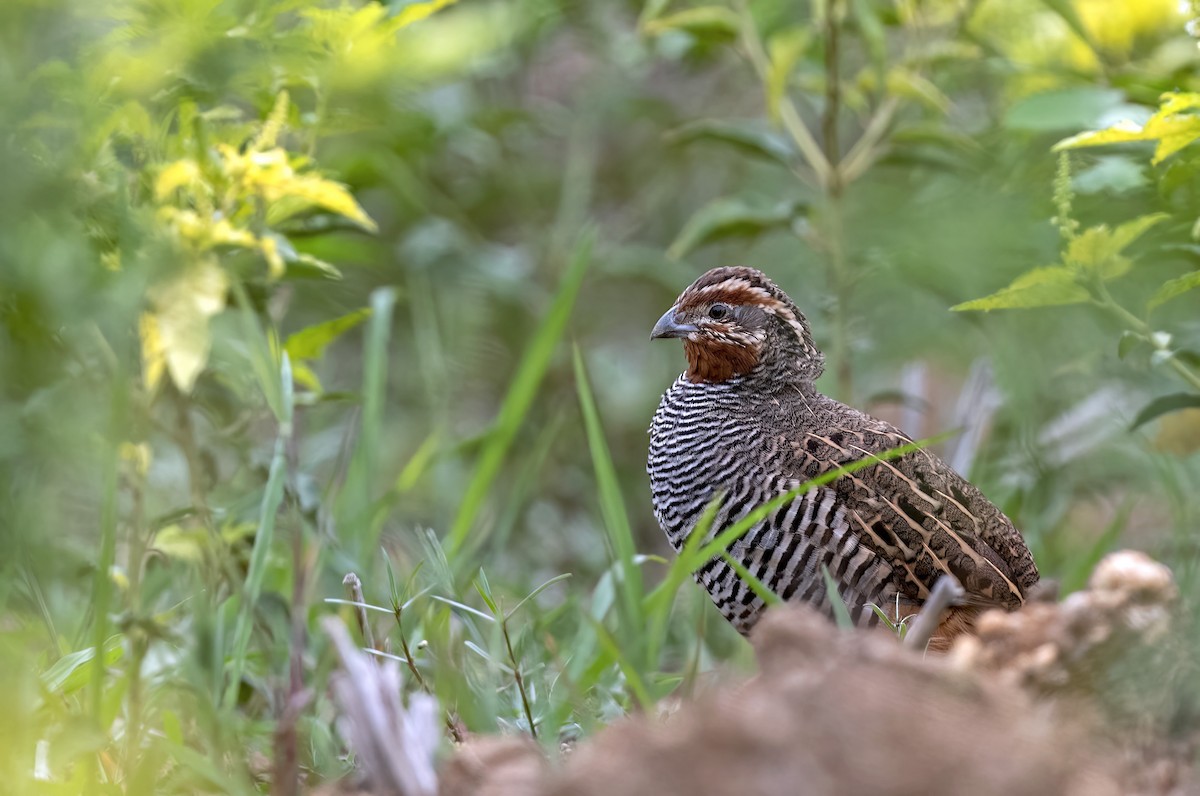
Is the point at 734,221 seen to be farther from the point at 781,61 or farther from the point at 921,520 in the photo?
the point at 921,520

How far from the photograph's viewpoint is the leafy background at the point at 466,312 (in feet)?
7.84

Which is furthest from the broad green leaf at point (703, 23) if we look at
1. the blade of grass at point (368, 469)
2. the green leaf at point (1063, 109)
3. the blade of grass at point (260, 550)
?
the blade of grass at point (260, 550)

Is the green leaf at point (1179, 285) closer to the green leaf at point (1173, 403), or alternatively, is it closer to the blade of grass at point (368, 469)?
the green leaf at point (1173, 403)

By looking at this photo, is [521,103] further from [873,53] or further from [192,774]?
[192,774]

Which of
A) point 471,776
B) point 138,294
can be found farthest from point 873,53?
point 471,776

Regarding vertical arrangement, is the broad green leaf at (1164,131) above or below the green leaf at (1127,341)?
above

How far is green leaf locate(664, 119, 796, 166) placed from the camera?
13.1 feet

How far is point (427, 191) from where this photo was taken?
17.4 feet

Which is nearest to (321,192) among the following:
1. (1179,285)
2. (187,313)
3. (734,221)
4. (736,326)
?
(187,313)

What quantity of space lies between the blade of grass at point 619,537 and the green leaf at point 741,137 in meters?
1.47

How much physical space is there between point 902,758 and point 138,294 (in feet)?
5.23

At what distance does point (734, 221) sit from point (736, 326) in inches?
23.9

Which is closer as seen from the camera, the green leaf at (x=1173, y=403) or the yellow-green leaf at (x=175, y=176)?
the yellow-green leaf at (x=175, y=176)

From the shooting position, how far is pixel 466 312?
527 cm
